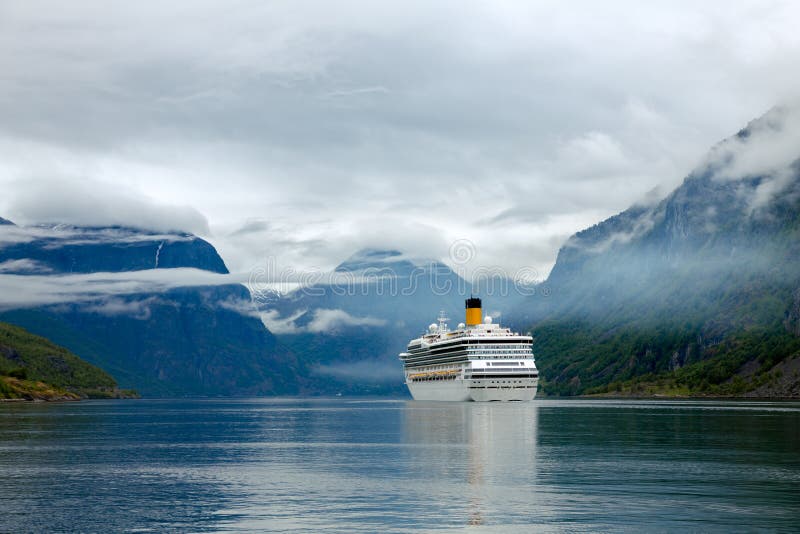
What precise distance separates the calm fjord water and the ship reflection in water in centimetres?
23

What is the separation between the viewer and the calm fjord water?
6178 centimetres

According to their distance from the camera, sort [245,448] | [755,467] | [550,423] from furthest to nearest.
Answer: [550,423], [245,448], [755,467]

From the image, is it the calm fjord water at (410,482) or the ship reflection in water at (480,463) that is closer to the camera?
the calm fjord water at (410,482)

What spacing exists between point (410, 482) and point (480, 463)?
1651 centimetres

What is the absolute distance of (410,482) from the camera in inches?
3194

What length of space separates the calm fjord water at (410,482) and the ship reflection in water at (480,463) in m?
0.23

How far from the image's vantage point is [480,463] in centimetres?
9581

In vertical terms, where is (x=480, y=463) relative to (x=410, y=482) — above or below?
above

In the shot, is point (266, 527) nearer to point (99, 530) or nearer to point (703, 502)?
point (99, 530)

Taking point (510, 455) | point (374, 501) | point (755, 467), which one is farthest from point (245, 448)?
point (755, 467)

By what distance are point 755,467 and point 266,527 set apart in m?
53.1

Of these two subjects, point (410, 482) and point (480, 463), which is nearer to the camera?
point (410, 482)

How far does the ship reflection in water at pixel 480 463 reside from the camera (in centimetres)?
6812

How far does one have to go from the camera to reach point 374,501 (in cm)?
7012
